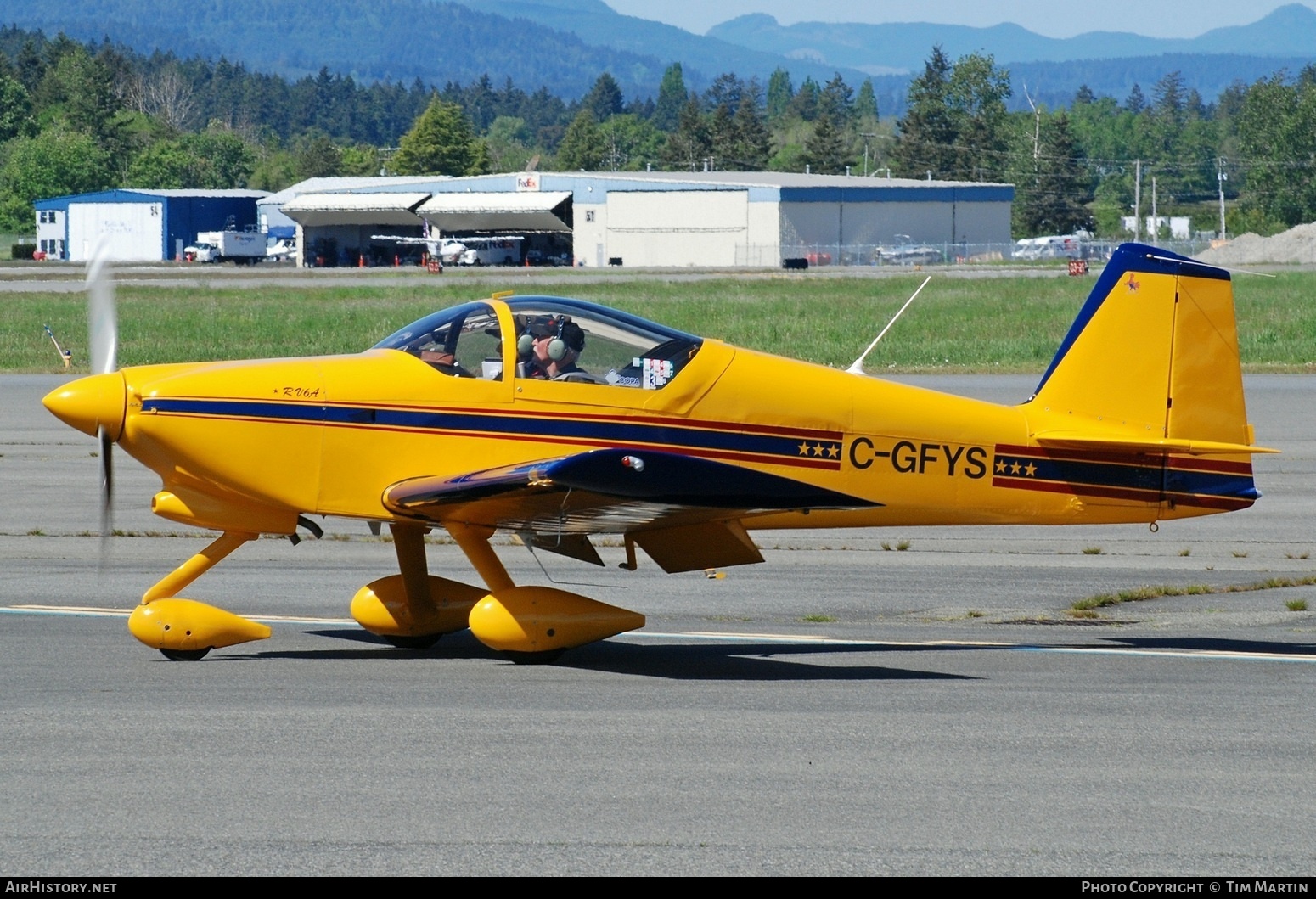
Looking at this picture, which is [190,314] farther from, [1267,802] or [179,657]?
[1267,802]

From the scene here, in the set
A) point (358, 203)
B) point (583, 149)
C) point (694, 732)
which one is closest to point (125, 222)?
point (358, 203)

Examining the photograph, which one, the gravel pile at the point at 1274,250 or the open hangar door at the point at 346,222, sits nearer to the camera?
the gravel pile at the point at 1274,250

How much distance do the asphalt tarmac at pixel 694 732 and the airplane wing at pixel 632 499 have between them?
30.1 inches

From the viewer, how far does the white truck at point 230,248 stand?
9781cm

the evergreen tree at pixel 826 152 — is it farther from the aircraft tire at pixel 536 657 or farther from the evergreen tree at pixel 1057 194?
the aircraft tire at pixel 536 657

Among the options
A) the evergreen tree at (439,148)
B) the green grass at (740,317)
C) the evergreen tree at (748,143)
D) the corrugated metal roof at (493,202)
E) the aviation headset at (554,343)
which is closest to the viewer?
the aviation headset at (554,343)

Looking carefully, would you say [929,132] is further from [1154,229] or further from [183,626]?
[183,626]

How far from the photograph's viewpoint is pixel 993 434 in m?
9.77

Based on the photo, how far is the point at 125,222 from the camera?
111 m

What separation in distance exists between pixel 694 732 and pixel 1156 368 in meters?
4.22

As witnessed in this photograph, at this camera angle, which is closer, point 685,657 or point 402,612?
point 685,657

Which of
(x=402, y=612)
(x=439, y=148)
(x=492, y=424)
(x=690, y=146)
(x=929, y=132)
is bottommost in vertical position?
(x=402, y=612)

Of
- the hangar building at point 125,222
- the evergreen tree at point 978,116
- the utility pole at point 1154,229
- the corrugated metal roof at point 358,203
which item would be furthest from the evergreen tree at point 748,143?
the hangar building at point 125,222
